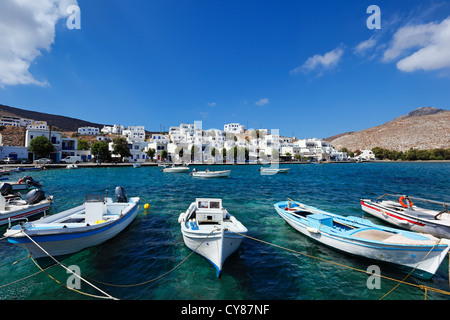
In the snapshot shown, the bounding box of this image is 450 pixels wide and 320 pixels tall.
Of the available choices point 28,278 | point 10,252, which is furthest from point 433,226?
point 10,252

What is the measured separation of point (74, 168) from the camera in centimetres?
5319

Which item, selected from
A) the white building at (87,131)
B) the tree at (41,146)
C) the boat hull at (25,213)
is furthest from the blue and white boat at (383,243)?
the white building at (87,131)

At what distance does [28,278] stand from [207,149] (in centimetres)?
8591

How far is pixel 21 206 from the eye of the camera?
43.7 feet

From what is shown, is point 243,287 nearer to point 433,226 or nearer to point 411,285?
point 411,285

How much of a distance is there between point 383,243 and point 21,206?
2058 centimetres

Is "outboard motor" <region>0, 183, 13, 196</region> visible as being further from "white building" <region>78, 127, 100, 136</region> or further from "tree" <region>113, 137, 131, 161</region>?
"white building" <region>78, 127, 100, 136</region>

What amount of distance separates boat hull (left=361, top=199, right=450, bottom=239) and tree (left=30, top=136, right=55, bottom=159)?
76.0 m

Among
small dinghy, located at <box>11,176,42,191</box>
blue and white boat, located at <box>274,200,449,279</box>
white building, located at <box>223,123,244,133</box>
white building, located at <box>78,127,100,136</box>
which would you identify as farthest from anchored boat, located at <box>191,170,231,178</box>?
A: white building, located at <box>223,123,244,133</box>

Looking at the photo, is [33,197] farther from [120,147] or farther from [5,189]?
[120,147]

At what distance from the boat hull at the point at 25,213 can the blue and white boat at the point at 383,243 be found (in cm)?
1736

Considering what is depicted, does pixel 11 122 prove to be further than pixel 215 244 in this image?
Yes

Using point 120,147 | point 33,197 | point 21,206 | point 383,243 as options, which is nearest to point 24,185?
point 33,197

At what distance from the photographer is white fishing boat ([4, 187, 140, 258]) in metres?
7.29
